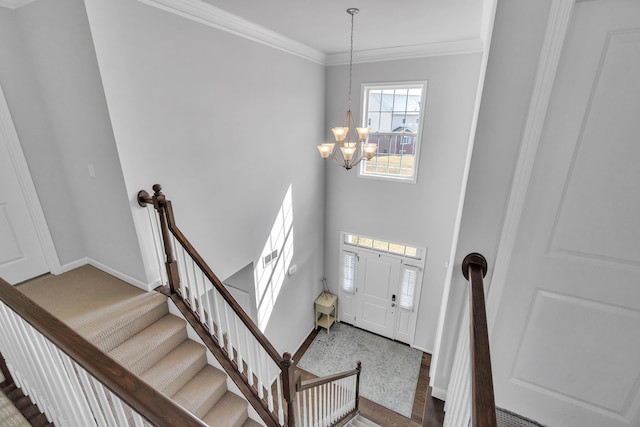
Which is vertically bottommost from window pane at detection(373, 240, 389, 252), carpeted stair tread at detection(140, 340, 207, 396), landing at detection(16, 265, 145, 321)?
window pane at detection(373, 240, 389, 252)

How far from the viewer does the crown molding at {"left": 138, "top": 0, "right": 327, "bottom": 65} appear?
2.50 meters

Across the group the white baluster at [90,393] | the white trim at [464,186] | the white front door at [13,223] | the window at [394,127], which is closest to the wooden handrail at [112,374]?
the white baluster at [90,393]

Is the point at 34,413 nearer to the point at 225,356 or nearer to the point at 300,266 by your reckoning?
the point at 225,356

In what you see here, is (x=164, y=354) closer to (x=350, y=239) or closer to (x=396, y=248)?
(x=350, y=239)

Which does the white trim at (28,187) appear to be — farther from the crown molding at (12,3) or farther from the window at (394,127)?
the window at (394,127)

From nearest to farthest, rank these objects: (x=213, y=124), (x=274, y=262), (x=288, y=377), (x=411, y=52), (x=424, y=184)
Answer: (x=288, y=377) → (x=213, y=124) → (x=411, y=52) → (x=274, y=262) → (x=424, y=184)

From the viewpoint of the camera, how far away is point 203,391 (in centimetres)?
247

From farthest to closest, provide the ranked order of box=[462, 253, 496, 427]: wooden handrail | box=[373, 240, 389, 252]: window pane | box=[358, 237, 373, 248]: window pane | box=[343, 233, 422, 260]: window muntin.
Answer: box=[358, 237, 373, 248]: window pane → box=[373, 240, 389, 252]: window pane → box=[343, 233, 422, 260]: window muntin → box=[462, 253, 496, 427]: wooden handrail

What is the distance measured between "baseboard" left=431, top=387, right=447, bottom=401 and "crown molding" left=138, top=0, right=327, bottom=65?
3.46 meters

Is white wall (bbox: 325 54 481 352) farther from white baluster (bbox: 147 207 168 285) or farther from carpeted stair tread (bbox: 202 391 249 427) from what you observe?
carpeted stair tread (bbox: 202 391 249 427)

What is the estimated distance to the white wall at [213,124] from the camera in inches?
90.1

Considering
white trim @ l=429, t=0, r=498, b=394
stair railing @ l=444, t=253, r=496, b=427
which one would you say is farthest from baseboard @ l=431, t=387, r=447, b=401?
stair railing @ l=444, t=253, r=496, b=427

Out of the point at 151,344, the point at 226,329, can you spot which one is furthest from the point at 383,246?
the point at 151,344

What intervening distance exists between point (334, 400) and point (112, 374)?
3.63 metres
